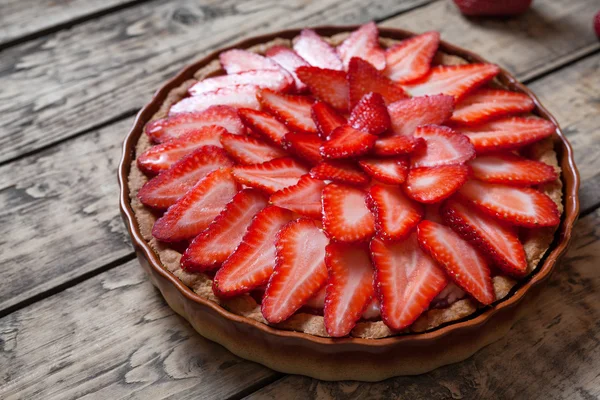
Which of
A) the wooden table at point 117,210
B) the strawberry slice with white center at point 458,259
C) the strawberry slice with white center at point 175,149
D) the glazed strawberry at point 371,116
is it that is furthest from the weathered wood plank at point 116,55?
the strawberry slice with white center at point 458,259

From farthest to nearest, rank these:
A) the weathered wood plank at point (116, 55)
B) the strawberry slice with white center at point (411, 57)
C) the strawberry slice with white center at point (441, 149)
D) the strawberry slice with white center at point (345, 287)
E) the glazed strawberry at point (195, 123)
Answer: the weathered wood plank at point (116, 55)
the strawberry slice with white center at point (411, 57)
the glazed strawberry at point (195, 123)
the strawberry slice with white center at point (441, 149)
the strawberry slice with white center at point (345, 287)

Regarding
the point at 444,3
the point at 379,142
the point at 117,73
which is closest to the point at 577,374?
the point at 379,142

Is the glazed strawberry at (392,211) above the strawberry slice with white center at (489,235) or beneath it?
above

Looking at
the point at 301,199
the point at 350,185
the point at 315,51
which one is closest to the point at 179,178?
the point at 301,199

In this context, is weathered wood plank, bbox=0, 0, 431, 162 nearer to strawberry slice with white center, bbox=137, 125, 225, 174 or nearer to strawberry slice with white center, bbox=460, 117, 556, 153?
strawberry slice with white center, bbox=137, 125, 225, 174

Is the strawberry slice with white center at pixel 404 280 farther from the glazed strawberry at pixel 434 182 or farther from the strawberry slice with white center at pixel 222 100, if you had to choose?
the strawberry slice with white center at pixel 222 100

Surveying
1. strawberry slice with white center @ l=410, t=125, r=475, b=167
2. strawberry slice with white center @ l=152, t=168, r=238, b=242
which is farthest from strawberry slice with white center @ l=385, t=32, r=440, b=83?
strawberry slice with white center @ l=152, t=168, r=238, b=242

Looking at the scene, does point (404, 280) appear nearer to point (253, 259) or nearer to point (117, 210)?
point (253, 259)
